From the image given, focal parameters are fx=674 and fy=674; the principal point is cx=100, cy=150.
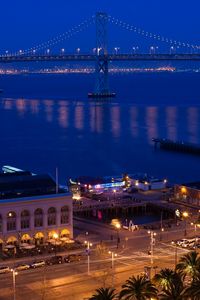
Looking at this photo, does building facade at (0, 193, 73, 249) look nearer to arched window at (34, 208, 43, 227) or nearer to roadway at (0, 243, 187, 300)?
arched window at (34, 208, 43, 227)

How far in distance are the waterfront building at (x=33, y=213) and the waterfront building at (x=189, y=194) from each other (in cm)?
617

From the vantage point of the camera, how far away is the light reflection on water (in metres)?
37.6

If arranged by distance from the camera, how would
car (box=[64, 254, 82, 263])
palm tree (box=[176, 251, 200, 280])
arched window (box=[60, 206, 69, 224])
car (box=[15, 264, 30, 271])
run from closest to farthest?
1. palm tree (box=[176, 251, 200, 280])
2. car (box=[15, 264, 30, 271])
3. car (box=[64, 254, 82, 263])
4. arched window (box=[60, 206, 69, 224])

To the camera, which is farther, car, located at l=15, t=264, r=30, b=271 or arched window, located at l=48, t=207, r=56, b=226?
arched window, located at l=48, t=207, r=56, b=226

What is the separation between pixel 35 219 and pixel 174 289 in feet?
24.7

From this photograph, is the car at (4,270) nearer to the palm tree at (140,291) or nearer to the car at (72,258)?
the car at (72,258)

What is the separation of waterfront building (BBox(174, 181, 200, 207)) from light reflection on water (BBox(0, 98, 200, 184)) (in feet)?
29.3

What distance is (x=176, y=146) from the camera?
1682 inches

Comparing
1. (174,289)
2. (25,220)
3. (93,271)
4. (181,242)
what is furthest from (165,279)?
(25,220)

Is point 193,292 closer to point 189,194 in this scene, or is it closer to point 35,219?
point 35,219

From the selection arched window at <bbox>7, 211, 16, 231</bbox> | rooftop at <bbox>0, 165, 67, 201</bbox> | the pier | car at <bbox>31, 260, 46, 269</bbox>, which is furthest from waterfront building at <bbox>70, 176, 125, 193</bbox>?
the pier

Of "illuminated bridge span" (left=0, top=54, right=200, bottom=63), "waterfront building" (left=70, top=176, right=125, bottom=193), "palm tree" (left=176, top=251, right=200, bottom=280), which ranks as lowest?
"waterfront building" (left=70, top=176, right=125, bottom=193)

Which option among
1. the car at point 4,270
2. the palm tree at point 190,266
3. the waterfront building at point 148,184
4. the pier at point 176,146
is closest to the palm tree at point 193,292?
the palm tree at point 190,266

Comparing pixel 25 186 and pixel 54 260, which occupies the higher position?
pixel 25 186
